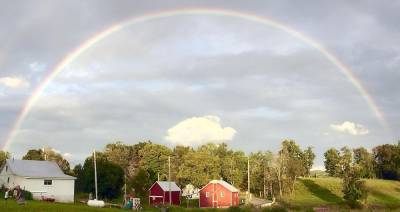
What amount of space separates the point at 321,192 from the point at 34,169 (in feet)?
213

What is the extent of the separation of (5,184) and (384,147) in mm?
107997

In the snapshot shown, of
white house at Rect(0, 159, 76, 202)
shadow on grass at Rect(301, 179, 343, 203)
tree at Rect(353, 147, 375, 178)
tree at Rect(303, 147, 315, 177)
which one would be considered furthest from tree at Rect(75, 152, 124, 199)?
tree at Rect(303, 147, 315, 177)

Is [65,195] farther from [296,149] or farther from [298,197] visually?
[296,149]

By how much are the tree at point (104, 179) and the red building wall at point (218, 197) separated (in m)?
16.1

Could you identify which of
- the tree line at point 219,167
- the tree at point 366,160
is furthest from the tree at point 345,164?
the tree at point 366,160

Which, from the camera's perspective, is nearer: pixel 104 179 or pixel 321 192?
pixel 104 179

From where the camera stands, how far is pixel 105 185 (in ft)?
273

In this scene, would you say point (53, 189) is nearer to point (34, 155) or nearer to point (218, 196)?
point (218, 196)

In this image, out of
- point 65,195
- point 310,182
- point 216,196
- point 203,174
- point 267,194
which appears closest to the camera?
point 65,195

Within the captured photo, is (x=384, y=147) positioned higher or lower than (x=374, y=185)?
higher

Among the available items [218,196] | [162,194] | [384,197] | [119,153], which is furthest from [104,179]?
[384,197]

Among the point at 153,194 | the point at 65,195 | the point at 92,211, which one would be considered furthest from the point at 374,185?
the point at 92,211

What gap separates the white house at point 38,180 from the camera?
7362cm

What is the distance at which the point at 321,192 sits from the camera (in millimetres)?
113125
